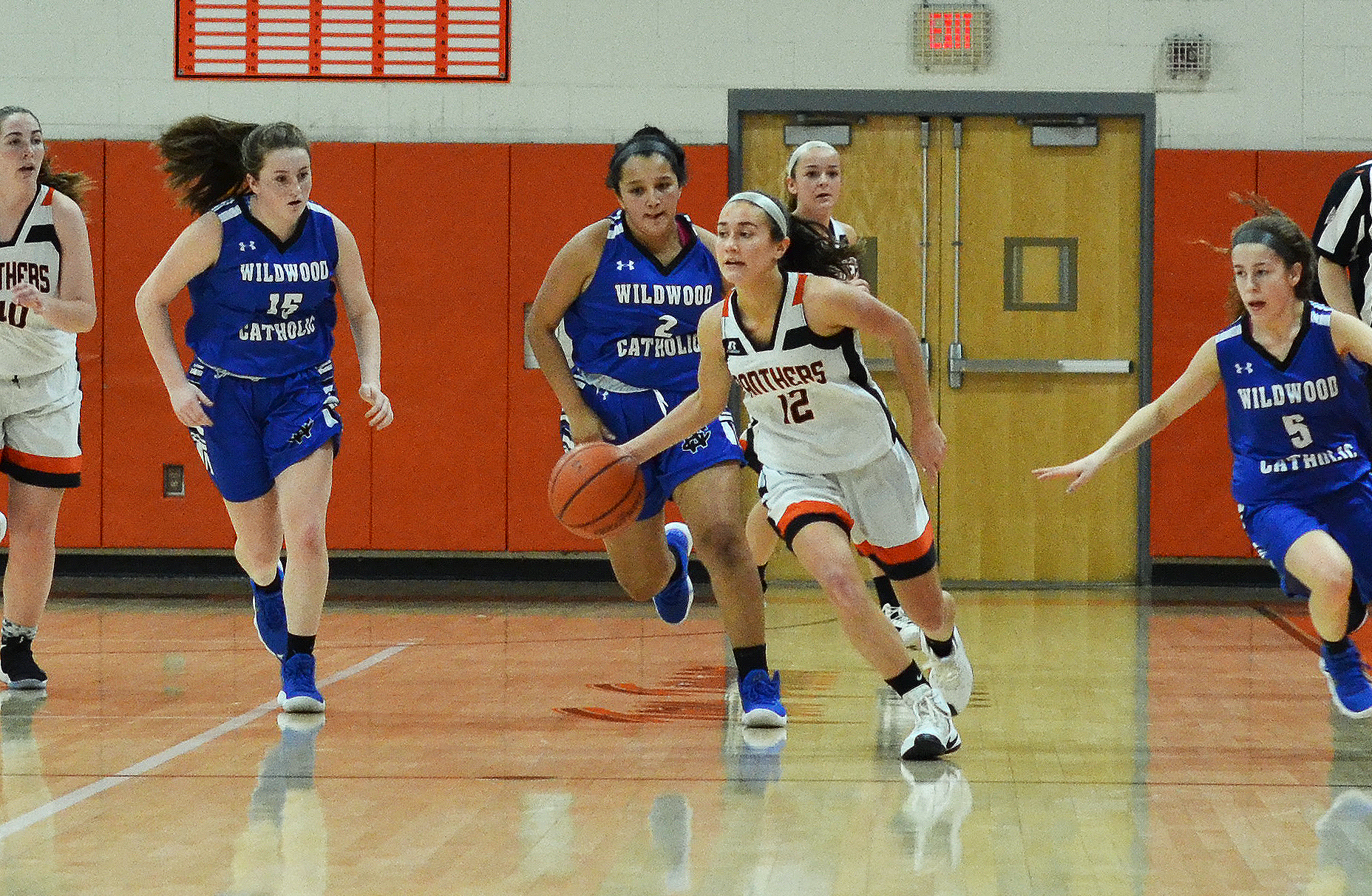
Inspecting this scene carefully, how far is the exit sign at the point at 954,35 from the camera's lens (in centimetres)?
872

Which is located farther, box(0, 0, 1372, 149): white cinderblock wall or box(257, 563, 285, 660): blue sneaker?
box(0, 0, 1372, 149): white cinderblock wall

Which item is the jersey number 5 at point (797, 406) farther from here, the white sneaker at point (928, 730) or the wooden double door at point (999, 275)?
the wooden double door at point (999, 275)

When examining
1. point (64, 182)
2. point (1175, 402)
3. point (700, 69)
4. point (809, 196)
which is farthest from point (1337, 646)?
point (700, 69)

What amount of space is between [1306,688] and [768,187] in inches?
174

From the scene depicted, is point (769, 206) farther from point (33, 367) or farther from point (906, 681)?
point (33, 367)

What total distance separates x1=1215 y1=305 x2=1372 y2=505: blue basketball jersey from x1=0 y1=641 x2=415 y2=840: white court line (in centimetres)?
279

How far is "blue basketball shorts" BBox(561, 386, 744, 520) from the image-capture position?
15.2 feet

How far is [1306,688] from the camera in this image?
5.30 metres

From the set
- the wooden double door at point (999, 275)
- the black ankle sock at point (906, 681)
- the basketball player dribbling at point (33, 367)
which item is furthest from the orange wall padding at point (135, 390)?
the black ankle sock at point (906, 681)

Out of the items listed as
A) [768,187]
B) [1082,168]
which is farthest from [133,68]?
[1082,168]

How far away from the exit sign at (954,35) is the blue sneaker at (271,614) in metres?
4.97

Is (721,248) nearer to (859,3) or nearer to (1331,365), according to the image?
(1331,365)

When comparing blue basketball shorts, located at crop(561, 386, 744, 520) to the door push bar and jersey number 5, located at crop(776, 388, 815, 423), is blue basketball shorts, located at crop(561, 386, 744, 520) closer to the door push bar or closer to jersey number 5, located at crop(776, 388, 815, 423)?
jersey number 5, located at crop(776, 388, 815, 423)

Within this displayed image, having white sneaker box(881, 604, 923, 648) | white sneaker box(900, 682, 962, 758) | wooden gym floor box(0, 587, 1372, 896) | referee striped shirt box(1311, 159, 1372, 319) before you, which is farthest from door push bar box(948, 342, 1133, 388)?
white sneaker box(900, 682, 962, 758)
